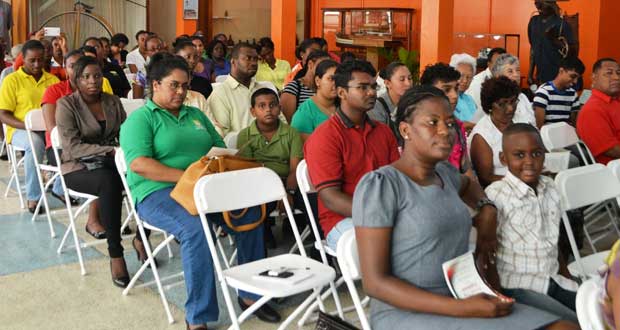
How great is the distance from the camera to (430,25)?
714cm

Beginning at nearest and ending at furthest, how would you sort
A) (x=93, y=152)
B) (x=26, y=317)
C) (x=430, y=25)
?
1. (x=26, y=317)
2. (x=93, y=152)
3. (x=430, y=25)

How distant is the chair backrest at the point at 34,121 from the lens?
203 inches

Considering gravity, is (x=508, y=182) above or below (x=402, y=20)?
below

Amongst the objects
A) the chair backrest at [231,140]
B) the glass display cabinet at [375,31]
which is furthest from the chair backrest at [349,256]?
the glass display cabinet at [375,31]

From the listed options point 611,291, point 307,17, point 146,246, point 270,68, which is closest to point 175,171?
point 146,246

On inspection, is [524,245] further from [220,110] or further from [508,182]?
[220,110]

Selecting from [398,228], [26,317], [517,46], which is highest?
[517,46]

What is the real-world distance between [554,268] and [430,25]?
467 cm

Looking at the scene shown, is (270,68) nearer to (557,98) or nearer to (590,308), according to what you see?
(557,98)

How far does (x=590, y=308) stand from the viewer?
6.70 ft

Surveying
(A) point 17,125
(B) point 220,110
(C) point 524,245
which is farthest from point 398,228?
(A) point 17,125

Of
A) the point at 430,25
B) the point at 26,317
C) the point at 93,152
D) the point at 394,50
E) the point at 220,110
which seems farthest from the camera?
the point at 394,50

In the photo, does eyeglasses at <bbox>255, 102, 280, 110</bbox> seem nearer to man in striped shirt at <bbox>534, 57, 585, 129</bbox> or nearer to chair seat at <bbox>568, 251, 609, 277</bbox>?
chair seat at <bbox>568, 251, 609, 277</bbox>

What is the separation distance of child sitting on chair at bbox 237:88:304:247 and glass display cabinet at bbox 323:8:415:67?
280 inches
